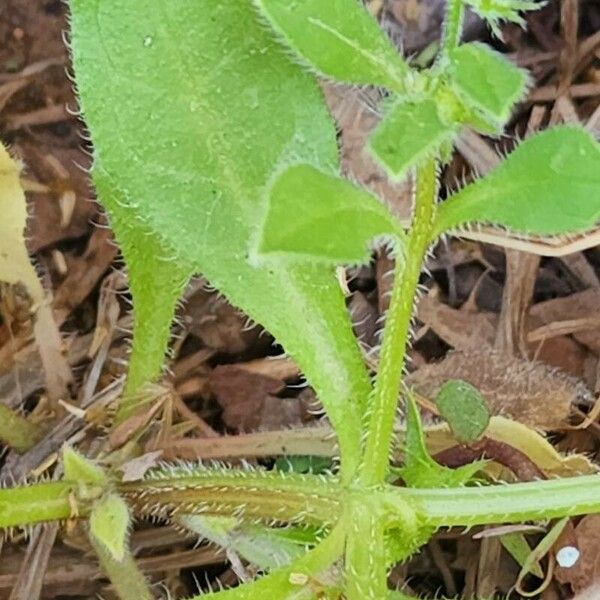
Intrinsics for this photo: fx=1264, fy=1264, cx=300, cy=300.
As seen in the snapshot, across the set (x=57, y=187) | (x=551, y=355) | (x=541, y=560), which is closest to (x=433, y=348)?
(x=551, y=355)

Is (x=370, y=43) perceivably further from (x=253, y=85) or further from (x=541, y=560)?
(x=541, y=560)

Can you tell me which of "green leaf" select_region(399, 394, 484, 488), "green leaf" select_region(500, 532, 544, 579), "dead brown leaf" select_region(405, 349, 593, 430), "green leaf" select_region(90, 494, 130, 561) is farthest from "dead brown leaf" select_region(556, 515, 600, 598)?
"green leaf" select_region(90, 494, 130, 561)

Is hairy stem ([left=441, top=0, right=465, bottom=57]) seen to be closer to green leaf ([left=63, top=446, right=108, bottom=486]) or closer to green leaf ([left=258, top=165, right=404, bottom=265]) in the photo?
green leaf ([left=258, top=165, right=404, bottom=265])

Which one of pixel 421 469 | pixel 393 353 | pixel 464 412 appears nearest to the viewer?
pixel 393 353

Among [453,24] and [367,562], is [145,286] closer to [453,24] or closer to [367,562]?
[367,562]

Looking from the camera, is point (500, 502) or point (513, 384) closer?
point (500, 502)

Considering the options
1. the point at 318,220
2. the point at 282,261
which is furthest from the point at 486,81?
the point at 282,261

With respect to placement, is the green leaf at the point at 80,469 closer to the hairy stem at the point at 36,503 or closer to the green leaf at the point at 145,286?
the hairy stem at the point at 36,503
